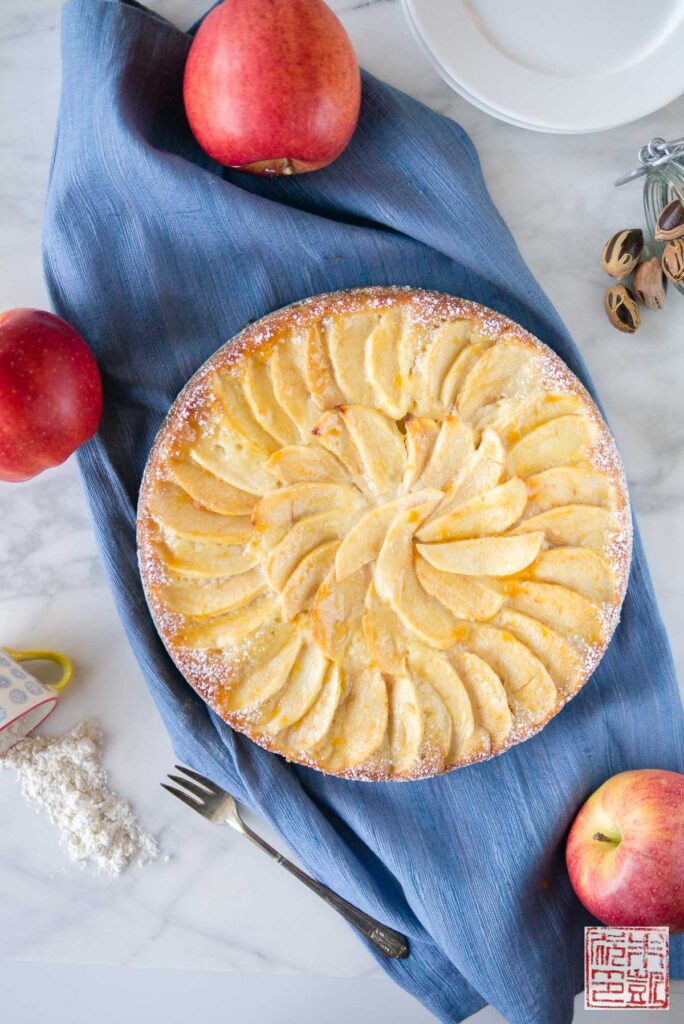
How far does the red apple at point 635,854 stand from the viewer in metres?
1.81

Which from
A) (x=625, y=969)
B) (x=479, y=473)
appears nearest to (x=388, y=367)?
(x=479, y=473)

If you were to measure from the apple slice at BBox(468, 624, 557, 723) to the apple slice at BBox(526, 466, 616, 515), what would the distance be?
0.27 metres

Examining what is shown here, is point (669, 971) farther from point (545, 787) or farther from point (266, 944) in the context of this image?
point (266, 944)

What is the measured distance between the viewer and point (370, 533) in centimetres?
187

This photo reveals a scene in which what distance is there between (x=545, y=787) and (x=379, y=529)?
2.27 feet

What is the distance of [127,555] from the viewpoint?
1984 millimetres

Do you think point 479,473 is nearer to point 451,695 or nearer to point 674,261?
point 451,695

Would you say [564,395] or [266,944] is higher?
[564,395]

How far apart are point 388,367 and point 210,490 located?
44 centimetres

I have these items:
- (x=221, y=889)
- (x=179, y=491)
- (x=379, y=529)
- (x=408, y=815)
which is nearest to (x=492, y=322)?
(x=379, y=529)

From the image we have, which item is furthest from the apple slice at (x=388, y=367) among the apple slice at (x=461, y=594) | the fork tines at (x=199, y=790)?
the fork tines at (x=199, y=790)

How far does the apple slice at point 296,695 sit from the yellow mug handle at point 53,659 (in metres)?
0.49

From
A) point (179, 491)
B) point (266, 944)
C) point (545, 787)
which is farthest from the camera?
point (266, 944)

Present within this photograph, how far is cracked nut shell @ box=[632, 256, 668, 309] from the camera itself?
6.67ft
